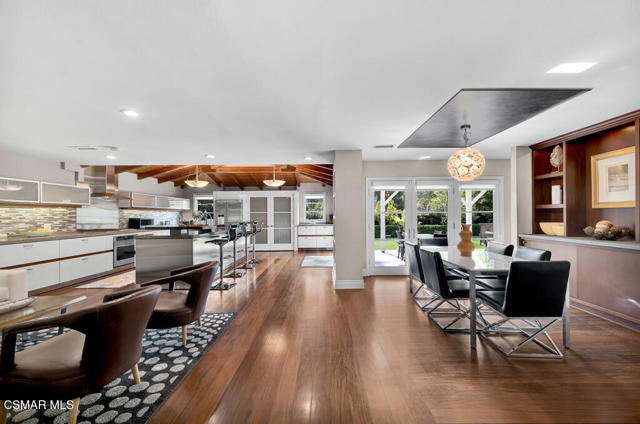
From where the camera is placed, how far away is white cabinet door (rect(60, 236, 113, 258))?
4660mm

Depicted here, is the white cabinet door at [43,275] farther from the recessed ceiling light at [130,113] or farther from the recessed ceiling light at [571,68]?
the recessed ceiling light at [571,68]

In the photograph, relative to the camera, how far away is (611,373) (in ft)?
6.89

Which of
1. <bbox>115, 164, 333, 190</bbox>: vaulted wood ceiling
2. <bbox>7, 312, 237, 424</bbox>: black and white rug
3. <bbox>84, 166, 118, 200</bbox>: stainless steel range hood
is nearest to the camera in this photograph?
<bbox>7, 312, 237, 424</bbox>: black and white rug

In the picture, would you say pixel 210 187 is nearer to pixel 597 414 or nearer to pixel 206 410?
pixel 206 410

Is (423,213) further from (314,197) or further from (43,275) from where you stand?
(43,275)

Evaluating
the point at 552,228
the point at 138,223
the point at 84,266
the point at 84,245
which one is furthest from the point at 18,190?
the point at 552,228

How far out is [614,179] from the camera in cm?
355

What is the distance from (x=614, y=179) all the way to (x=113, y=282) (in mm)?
7866

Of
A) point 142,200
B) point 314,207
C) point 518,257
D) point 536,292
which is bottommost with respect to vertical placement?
point 536,292

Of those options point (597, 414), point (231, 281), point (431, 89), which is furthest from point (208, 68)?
point (231, 281)

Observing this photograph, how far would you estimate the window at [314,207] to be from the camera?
9492 millimetres

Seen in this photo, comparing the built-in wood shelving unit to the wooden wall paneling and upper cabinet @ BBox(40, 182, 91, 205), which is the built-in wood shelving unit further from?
upper cabinet @ BBox(40, 182, 91, 205)

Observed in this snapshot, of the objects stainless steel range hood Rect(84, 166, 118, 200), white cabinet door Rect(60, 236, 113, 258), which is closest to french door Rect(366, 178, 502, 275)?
white cabinet door Rect(60, 236, 113, 258)

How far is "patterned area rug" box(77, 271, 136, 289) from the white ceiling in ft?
8.50
